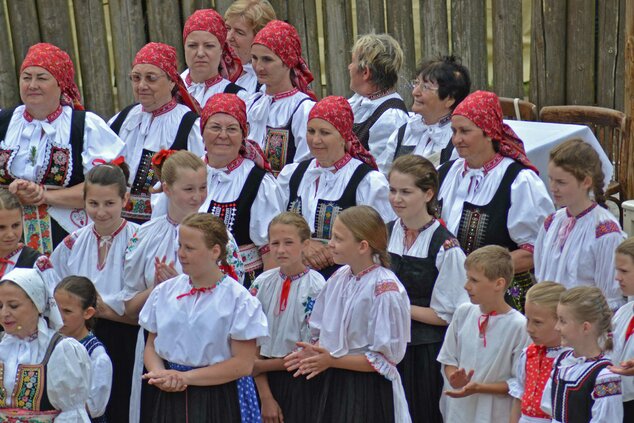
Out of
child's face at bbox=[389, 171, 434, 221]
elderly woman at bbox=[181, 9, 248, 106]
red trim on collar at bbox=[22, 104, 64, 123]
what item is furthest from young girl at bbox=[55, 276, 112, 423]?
elderly woman at bbox=[181, 9, 248, 106]

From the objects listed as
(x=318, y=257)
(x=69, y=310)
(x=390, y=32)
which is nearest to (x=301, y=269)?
(x=318, y=257)

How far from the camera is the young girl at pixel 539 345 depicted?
527cm

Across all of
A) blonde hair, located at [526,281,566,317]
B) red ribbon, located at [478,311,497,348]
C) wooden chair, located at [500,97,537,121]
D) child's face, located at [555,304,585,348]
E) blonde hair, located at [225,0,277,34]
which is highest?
blonde hair, located at [225,0,277,34]

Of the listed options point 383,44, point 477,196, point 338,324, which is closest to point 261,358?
point 338,324

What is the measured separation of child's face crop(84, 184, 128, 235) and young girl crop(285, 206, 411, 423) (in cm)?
118

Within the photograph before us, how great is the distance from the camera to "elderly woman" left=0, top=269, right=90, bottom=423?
205 inches

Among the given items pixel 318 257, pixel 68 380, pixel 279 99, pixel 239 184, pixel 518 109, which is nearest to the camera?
pixel 68 380

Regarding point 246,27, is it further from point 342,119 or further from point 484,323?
point 484,323

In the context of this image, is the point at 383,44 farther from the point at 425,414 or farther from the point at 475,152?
the point at 425,414

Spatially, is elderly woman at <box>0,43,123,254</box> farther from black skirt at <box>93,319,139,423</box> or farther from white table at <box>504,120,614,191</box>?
white table at <box>504,120,614,191</box>

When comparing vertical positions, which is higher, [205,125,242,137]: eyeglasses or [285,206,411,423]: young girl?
[205,125,242,137]: eyeglasses

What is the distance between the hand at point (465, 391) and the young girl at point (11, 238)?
2039 mm

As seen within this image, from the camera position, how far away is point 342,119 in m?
6.45

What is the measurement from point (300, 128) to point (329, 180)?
2.94 ft
